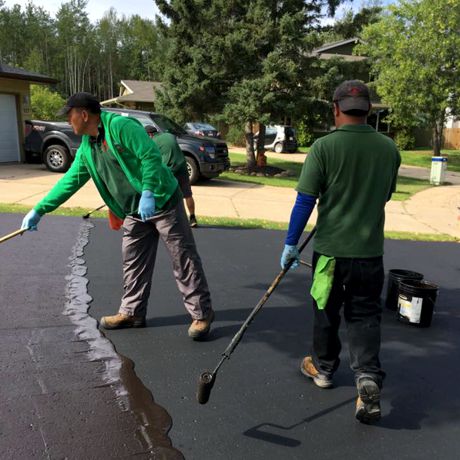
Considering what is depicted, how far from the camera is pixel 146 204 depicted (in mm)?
3363

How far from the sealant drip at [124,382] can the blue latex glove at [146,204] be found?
1051 millimetres

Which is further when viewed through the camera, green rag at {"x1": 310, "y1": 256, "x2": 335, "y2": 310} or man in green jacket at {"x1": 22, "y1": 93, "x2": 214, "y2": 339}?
man in green jacket at {"x1": 22, "y1": 93, "x2": 214, "y2": 339}

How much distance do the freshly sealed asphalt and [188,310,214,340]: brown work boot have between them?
2.8 inches

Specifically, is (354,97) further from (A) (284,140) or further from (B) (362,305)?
(A) (284,140)

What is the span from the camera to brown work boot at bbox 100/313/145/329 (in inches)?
156

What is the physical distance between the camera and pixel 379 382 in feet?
9.21

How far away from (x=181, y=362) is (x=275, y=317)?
120 centimetres

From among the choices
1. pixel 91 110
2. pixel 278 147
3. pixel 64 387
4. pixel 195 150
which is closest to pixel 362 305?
pixel 64 387

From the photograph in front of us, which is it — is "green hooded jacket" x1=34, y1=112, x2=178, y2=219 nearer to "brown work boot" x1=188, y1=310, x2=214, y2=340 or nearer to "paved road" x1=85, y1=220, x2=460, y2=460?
"brown work boot" x1=188, y1=310, x2=214, y2=340

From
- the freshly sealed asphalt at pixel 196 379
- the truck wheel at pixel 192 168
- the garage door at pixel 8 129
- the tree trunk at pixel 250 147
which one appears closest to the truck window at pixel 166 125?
the truck wheel at pixel 192 168

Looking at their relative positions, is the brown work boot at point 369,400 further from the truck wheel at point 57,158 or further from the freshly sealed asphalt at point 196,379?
the truck wheel at point 57,158

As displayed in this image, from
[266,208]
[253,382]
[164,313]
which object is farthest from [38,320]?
[266,208]

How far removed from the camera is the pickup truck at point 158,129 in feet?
41.2

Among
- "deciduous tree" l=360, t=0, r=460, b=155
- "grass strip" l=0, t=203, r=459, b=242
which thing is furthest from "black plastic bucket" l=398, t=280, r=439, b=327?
"deciduous tree" l=360, t=0, r=460, b=155
